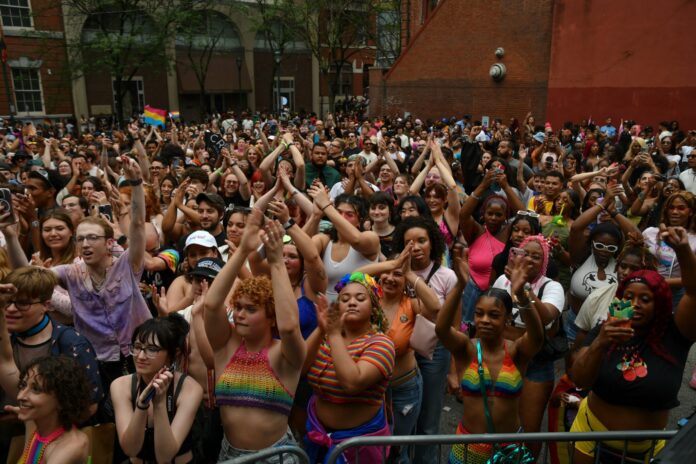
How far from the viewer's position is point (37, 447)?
269cm

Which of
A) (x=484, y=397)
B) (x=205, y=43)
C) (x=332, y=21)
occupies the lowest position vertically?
(x=484, y=397)

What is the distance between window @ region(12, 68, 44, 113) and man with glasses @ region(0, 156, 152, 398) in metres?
30.0

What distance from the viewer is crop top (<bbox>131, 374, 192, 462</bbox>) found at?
9.14 feet

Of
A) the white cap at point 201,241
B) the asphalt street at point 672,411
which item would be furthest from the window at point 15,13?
the asphalt street at point 672,411

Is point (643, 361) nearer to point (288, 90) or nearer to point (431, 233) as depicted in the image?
point (431, 233)

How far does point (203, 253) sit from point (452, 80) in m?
23.6

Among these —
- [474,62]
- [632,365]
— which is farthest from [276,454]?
[474,62]

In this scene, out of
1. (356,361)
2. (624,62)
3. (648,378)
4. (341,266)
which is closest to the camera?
(648,378)

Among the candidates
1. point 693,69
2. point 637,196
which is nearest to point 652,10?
point 693,69

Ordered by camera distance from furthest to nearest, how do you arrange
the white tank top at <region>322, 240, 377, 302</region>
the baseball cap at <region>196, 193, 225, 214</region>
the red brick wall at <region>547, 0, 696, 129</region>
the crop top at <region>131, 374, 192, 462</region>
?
the red brick wall at <region>547, 0, 696, 129</region>
the baseball cap at <region>196, 193, 225, 214</region>
the white tank top at <region>322, 240, 377, 302</region>
the crop top at <region>131, 374, 192, 462</region>

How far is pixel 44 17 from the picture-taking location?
2855 cm

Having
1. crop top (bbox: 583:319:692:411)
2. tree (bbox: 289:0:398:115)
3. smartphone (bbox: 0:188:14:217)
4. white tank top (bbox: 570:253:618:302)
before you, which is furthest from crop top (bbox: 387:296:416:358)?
tree (bbox: 289:0:398:115)

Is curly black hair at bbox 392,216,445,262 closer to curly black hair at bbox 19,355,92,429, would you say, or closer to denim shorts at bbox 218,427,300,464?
denim shorts at bbox 218,427,300,464

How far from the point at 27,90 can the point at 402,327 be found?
32025 millimetres
